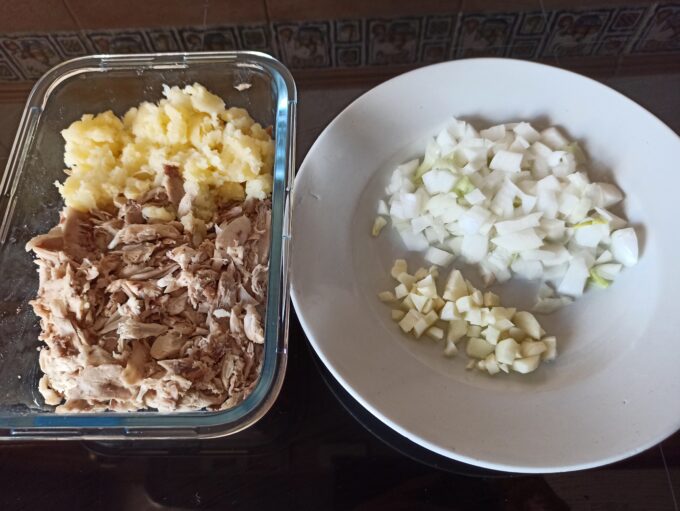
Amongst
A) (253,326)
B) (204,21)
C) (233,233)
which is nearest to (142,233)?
(233,233)

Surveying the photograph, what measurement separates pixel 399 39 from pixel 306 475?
1082mm

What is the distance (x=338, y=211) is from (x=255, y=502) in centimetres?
55

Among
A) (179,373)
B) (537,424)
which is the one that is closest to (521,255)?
(537,424)

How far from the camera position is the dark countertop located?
91cm

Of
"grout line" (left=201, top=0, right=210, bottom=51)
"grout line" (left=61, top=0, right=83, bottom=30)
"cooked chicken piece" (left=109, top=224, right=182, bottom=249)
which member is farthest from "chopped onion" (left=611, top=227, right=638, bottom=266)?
"grout line" (left=61, top=0, right=83, bottom=30)

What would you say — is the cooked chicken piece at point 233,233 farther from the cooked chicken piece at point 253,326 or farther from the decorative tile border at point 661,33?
the decorative tile border at point 661,33

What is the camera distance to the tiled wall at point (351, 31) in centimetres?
139

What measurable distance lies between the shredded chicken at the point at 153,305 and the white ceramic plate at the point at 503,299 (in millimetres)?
106

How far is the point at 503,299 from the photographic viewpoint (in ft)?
3.46

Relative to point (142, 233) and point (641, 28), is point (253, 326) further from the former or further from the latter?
point (641, 28)

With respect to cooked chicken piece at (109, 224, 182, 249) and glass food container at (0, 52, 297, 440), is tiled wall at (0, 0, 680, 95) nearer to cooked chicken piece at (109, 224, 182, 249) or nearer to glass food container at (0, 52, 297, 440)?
glass food container at (0, 52, 297, 440)

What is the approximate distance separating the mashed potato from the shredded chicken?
29 mm

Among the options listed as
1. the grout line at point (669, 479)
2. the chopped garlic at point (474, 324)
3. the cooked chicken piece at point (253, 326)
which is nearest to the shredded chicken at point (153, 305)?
the cooked chicken piece at point (253, 326)

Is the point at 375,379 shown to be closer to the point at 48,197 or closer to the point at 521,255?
the point at 521,255
